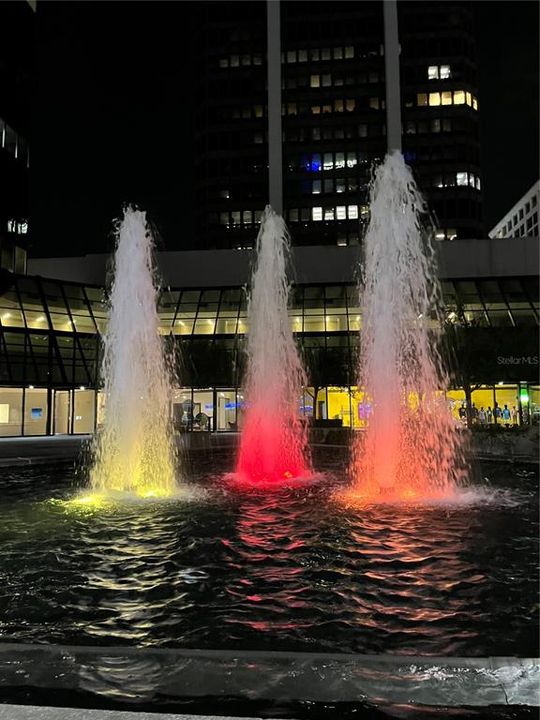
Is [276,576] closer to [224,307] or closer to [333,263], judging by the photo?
[224,307]

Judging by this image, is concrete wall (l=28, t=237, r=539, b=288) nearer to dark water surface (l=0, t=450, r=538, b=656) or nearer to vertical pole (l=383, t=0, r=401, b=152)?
dark water surface (l=0, t=450, r=538, b=656)

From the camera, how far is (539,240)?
1582 inches

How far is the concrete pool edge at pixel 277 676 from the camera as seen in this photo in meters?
3.20

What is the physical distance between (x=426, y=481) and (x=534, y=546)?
15.3 feet

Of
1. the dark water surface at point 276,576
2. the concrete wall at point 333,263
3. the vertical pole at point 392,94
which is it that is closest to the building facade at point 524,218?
the vertical pole at point 392,94

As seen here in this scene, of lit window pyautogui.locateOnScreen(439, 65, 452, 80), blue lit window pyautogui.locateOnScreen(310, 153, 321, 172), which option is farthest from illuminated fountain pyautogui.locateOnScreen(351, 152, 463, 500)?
lit window pyautogui.locateOnScreen(439, 65, 452, 80)

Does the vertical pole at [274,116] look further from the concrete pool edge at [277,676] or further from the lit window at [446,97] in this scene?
the concrete pool edge at [277,676]

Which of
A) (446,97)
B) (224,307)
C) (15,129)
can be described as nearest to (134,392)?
(224,307)

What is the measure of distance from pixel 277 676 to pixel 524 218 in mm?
161104

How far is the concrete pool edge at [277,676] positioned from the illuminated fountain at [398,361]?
8.34 m

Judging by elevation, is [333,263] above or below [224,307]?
above

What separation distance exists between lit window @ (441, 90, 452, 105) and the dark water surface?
82.1 m

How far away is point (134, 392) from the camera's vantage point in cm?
1384

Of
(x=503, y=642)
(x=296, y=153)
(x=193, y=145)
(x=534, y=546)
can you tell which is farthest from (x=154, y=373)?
(x=193, y=145)
